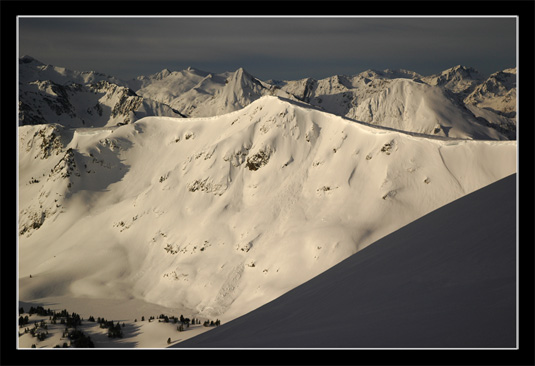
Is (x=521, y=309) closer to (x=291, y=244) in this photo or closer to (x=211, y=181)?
(x=291, y=244)

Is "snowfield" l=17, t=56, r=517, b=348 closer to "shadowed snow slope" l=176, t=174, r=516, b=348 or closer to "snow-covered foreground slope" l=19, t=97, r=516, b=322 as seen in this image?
"snow-covered foreground slope" l=19, t=97, r=516, b=322

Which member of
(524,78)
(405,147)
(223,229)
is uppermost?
(405,147)

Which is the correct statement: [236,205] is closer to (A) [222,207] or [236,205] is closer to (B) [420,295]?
(A) [222,207]

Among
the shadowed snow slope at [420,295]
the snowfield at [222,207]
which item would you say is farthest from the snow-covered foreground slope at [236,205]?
the shadowed snow slope at [420,295]

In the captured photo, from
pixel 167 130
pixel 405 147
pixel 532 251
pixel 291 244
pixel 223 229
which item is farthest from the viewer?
pixel 167 130

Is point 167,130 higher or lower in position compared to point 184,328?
higher

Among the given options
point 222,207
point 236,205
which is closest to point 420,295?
point 236,205

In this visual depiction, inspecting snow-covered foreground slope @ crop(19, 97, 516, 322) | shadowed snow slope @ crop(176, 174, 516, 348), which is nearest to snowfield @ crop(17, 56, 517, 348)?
snow-covered foreground slope @ crop(19, 97, 516, 322)

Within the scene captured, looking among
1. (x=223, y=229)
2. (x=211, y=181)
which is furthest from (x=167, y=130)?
(x=223, y=229)
